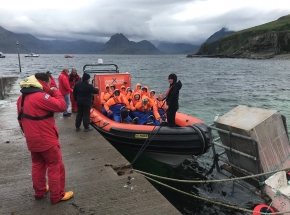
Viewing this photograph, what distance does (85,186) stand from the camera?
13.4 feet

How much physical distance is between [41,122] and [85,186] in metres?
1.41

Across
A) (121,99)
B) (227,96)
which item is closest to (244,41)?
(227,96)

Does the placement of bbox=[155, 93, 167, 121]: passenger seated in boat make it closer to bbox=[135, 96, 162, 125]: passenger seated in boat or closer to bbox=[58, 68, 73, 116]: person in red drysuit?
bbox=[135, 96, 162, 125]: passenger seated in boat

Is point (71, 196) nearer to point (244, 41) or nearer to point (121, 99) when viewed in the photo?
point (121, 99)

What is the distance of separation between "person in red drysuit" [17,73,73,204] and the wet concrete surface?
1.33 feet

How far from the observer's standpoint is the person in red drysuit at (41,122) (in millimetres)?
3162

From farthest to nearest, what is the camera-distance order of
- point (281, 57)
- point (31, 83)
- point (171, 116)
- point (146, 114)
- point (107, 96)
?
point (281, 57) → point (107, 96) → point (146, 114) → point (171, 116) → point (31, 83)

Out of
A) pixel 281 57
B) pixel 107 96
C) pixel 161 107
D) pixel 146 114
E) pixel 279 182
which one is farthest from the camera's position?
pixel 281 57

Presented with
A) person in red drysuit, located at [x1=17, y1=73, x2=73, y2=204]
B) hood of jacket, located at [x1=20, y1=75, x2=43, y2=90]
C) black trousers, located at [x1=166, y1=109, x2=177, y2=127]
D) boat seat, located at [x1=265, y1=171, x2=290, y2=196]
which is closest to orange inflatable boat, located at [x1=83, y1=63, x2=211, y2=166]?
black trousers, located at [x1=166, y1=109, x2=177, y2=127]

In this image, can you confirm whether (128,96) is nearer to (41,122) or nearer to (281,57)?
(41,122)

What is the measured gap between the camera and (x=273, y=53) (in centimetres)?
8238

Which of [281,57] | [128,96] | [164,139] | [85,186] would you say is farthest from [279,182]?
[281,57]

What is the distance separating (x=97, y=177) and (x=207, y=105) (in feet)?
38.3

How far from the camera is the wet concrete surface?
3504mm
